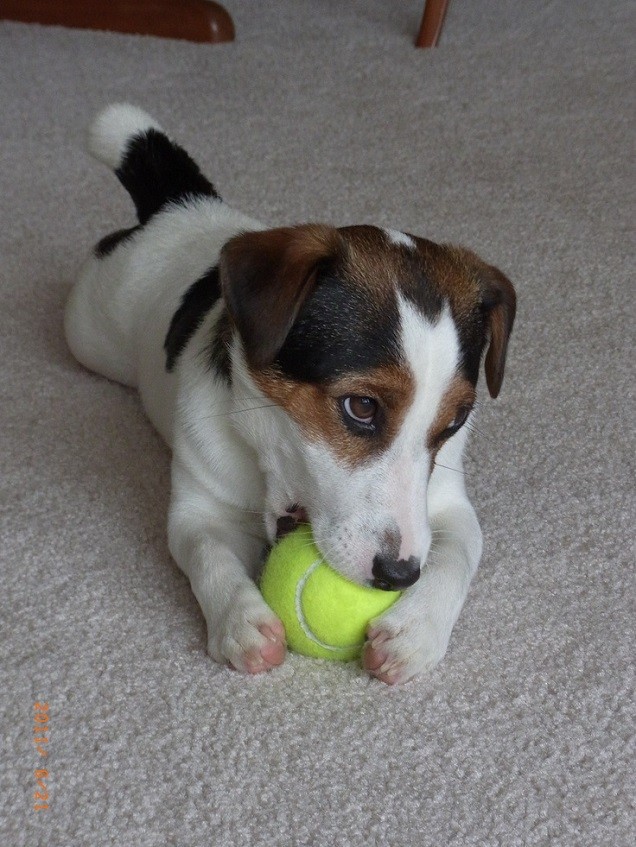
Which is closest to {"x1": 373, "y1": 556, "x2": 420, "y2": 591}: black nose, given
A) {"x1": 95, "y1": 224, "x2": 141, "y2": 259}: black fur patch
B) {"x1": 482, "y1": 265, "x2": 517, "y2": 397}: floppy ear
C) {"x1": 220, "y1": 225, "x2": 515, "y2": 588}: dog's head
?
{"x1": 220, "y1": 225, "x2": 515, "y2": 588}: dog's head

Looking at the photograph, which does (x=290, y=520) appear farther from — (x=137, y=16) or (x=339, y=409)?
(x=137, y=16)

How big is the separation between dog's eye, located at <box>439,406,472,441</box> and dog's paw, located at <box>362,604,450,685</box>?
263 millimetres

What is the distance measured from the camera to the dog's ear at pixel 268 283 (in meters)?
1.53

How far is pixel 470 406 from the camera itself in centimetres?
165

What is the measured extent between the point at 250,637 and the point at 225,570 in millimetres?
146

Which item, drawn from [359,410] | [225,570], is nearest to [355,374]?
[359,410]

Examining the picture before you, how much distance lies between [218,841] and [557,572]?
0.80 metres

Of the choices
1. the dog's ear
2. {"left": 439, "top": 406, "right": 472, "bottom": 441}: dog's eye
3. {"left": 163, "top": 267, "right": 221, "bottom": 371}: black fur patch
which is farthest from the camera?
{"left": 163, "top": 267, "right": 221, "bottom": 371}: black fur patch

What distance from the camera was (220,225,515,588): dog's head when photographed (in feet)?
5.02

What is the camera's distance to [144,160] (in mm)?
2482

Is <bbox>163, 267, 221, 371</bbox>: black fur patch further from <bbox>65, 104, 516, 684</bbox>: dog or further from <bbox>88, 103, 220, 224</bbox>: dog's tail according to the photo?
<bbox>88, 103, 220, 224</bbox>: dog's tail

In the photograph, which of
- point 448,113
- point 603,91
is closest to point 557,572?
point 448,113
